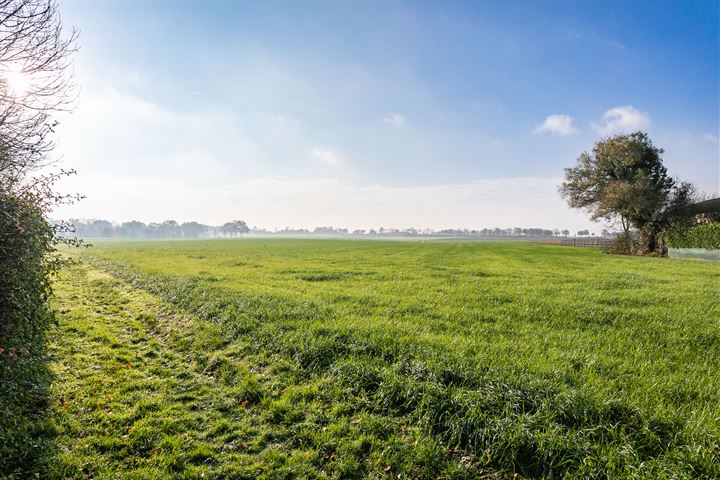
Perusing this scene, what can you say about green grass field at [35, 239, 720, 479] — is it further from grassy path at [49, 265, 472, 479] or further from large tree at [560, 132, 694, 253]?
large tree at [560, 132, 694, 253]

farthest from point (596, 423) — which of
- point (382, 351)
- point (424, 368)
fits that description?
point (382, 351)

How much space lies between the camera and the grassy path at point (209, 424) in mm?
4602

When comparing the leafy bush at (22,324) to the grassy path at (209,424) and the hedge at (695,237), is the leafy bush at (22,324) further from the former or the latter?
the hedge at (695,237)

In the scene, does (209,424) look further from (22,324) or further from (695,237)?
(695,237)

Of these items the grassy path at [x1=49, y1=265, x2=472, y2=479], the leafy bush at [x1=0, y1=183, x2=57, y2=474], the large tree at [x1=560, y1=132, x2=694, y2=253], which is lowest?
the grassy path at [x1=49, y1=265, x2=472, y2=479]

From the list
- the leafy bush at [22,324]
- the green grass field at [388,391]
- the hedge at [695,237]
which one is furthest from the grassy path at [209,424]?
the hedge at [695,237]

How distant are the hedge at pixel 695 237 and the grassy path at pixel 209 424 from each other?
4292 cm

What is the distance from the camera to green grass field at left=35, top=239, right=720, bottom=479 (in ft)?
15.1

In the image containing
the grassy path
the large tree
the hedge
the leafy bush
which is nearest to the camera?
the grassy path

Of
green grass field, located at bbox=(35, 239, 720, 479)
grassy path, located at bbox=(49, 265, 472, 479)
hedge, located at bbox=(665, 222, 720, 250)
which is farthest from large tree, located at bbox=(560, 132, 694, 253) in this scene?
grassy path, located at bbox=(49, 265, 472, 479)

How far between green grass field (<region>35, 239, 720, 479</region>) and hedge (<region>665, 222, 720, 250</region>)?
94.6 ft

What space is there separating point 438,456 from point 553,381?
2854mm

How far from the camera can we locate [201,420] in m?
5.72

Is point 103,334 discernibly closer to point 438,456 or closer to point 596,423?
point 438,456
